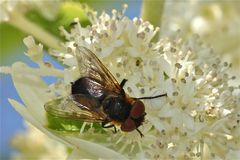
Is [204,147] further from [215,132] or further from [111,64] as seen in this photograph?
[111,64]

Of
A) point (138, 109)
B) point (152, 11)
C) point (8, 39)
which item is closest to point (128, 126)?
point (138, 109)

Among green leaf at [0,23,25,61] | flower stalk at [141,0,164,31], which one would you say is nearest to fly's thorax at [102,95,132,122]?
flower stalk at [141,0,164,31]

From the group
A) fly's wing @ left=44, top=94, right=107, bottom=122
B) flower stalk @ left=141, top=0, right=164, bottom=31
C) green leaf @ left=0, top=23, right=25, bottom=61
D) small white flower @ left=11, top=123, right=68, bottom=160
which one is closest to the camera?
fly's wing @ left=44, top=94, right=107, bottom=122

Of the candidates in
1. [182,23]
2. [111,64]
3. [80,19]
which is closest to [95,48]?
[111,64]

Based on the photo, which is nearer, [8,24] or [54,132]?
[54,132]

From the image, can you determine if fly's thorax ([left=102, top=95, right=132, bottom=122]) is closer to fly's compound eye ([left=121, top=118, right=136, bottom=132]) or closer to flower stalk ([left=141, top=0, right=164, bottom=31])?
fly's compound eye ([left=121, top=118, right=136, bottom=132])

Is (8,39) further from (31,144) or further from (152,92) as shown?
(152,92)

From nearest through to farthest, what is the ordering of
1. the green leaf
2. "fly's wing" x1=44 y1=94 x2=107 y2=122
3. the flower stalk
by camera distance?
1. "fly's wing" x1=44 y1=94 x2=107 y2=122
2. the flower stalk
3. the green leaf
